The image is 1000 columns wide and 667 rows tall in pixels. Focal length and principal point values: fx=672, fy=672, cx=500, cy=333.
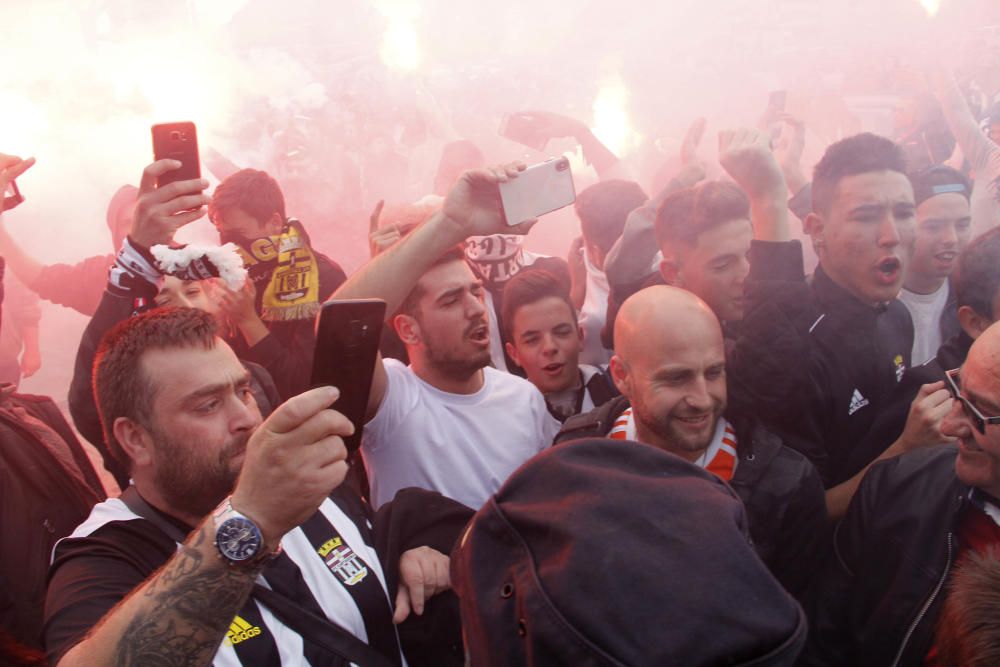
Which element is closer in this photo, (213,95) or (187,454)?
(187,454)

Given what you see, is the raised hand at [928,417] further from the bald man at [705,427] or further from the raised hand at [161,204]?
the raised hand at [161,204]

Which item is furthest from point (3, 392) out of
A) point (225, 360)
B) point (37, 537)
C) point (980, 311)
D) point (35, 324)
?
point (980, 311)

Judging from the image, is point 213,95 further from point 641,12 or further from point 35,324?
point 641,12

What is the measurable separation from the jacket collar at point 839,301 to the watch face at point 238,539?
2.19 meters

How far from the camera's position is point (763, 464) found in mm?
1944

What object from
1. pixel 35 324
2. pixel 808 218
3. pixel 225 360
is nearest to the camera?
pixel 225 360

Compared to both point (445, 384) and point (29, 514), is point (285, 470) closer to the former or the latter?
point (445, 384)

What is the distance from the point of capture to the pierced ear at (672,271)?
2.99 metres

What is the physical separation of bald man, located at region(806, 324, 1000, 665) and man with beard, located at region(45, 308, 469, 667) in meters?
1.09

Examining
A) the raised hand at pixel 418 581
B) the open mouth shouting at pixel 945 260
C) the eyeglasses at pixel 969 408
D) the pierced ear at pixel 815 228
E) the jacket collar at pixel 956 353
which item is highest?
the pierced ear at pixel 815 228

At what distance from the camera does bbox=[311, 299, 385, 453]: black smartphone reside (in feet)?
4.27

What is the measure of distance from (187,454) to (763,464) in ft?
5.08

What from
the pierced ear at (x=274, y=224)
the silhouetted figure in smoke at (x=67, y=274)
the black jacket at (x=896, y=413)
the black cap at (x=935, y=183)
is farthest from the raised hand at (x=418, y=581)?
the silhouetted figure in smoke at (x=67, y=274)

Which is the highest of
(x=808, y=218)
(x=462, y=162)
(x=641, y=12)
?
(x=641, y=12)
